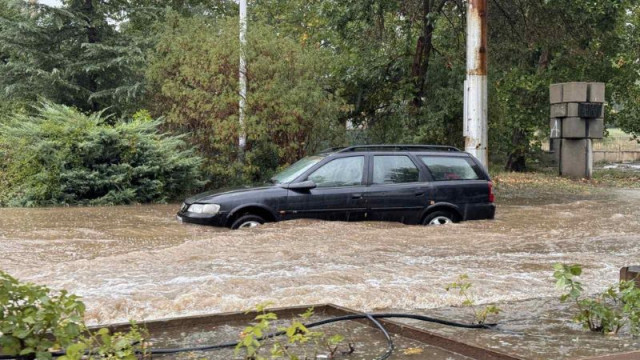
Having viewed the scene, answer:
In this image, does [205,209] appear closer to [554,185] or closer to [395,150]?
[395,150]

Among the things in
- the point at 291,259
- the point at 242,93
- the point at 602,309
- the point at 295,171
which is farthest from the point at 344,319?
the point at 242,93

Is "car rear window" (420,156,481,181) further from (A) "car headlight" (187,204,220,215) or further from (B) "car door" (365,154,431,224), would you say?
(A) "car headlight" (187,204,220,215)

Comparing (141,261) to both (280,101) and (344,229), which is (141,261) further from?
(280,101)

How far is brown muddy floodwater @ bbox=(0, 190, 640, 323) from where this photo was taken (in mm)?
7285

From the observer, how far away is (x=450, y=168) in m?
12.8

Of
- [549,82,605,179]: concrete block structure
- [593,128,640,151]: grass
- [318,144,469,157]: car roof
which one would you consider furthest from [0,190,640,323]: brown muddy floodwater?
[593,128,640,151]: grass

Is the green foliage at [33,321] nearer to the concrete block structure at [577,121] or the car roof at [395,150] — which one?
the car roof at [395,150]

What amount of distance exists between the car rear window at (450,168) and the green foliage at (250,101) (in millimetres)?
4848

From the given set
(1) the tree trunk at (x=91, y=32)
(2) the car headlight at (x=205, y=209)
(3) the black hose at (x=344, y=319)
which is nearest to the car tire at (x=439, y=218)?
(2) the car headlight at (x=205, y=209)

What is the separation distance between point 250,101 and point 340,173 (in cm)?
541

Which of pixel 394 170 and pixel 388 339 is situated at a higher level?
pixel 394 170

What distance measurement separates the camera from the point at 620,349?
209 inches

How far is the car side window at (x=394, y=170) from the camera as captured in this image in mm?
12234

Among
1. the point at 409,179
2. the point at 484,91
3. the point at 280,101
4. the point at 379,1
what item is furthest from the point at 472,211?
the point at 379,1
